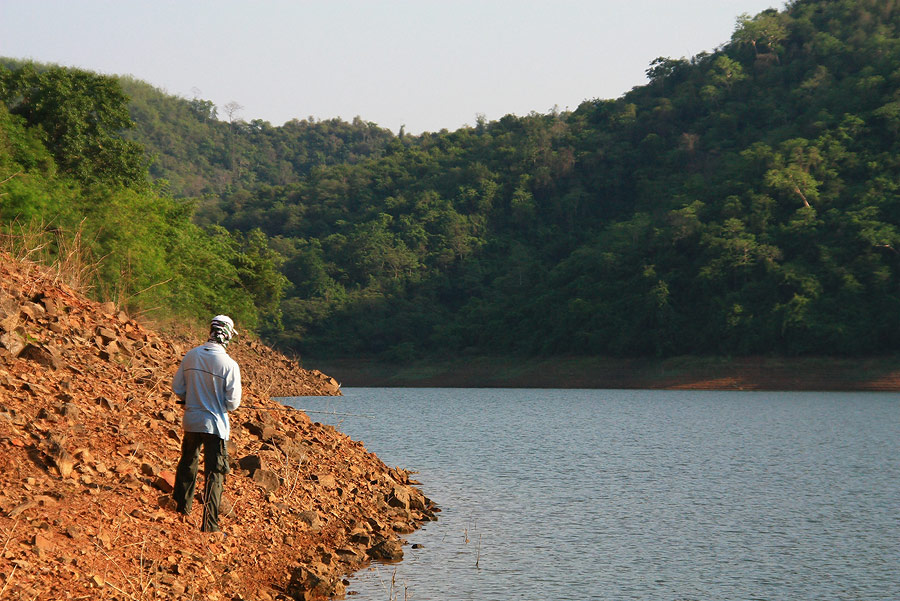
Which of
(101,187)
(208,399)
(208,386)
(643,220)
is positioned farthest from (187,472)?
(643,220)

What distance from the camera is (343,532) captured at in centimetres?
1171

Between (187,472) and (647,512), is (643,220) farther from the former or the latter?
(187,472)

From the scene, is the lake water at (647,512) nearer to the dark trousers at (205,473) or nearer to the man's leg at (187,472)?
the dark trousers at (205,473)

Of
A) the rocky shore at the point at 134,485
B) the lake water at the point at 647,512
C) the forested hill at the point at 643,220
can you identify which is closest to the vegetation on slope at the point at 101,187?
the lake water at the point at 647,512

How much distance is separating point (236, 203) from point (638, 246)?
54048 mm

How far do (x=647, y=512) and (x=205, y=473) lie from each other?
9.85m

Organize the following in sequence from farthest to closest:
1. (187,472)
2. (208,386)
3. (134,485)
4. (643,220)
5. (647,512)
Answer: (643,220), (647,512), (134,485), (187,472), (208,386)

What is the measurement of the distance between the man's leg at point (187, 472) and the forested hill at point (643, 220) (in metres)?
63.3

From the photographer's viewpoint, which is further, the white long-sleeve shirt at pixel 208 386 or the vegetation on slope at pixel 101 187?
the vegetation on slope at pixel 101 187

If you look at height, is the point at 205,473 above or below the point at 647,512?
above

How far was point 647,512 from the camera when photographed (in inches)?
647

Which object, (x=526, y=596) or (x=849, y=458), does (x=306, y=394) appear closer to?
(x=849, y=458)

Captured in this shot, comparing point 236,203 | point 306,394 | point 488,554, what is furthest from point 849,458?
point 236,203

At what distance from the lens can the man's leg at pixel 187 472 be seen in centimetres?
884
